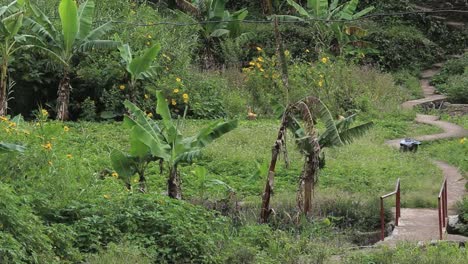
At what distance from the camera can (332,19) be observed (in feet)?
86.1

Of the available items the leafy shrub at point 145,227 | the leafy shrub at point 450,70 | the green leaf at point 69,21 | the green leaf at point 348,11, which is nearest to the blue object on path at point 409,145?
the green leaf at point 69,21

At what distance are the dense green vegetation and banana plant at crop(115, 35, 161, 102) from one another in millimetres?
50

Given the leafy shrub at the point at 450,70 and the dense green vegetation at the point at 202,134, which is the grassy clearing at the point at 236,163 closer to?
the dense green vegetation at the point at 202,134

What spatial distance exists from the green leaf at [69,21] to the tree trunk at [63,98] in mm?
847

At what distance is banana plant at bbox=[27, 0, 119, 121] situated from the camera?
18703mm

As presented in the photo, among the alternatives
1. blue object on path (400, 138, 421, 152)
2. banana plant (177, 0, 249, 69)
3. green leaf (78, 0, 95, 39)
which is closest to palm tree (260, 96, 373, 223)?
blue object on path (400, 138, 421, 152)

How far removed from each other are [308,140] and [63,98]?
822 centimetres

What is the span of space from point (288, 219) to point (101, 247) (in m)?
3.93

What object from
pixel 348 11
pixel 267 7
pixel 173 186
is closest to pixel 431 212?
pixel 173 186

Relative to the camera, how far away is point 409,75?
95.9ft

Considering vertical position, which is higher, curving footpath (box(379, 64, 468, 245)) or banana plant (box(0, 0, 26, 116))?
banana plant (box(0, 0, 26, 116))

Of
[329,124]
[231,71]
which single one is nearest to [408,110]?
[231,71]

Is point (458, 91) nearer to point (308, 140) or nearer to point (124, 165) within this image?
point (308, 140)

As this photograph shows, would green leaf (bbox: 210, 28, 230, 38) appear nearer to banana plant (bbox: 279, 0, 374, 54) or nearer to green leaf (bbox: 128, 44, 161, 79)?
banana plant (bbox: 279, 0, 374, 54)
